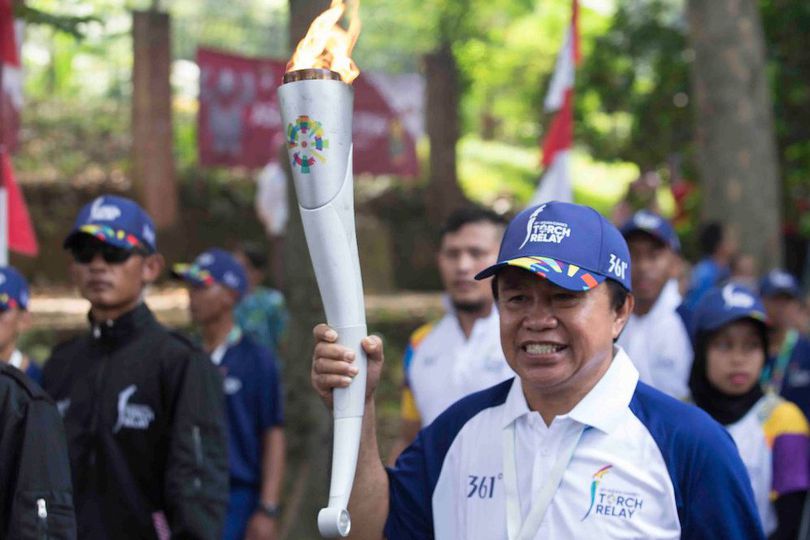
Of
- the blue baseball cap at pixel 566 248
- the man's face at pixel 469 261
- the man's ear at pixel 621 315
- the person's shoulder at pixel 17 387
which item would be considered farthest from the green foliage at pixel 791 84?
the person's shoulder at pixel 17 387

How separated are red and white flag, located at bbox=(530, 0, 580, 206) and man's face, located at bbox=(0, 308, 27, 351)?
3706 mm

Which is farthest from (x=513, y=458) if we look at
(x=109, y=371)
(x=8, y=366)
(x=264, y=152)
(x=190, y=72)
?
(x=190, y=72)

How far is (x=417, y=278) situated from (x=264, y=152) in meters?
4.33

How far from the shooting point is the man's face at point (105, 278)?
4719 mm

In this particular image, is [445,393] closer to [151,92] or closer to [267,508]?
[267,508]

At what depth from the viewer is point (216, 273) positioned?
6867mm

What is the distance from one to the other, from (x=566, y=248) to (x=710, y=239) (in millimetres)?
8648

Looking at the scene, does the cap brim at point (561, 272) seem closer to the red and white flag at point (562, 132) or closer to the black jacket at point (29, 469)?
the black jacket at point (29, 469)

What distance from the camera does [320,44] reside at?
3121 mm

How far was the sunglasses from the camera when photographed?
15.6ft

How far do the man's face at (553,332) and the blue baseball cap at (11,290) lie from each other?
2.84 metres

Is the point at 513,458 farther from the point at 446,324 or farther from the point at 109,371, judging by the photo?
the point at 446,324

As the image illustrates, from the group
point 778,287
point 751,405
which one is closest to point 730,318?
point 751,405

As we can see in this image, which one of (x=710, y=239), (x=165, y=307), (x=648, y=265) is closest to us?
(x=648, y=265)
